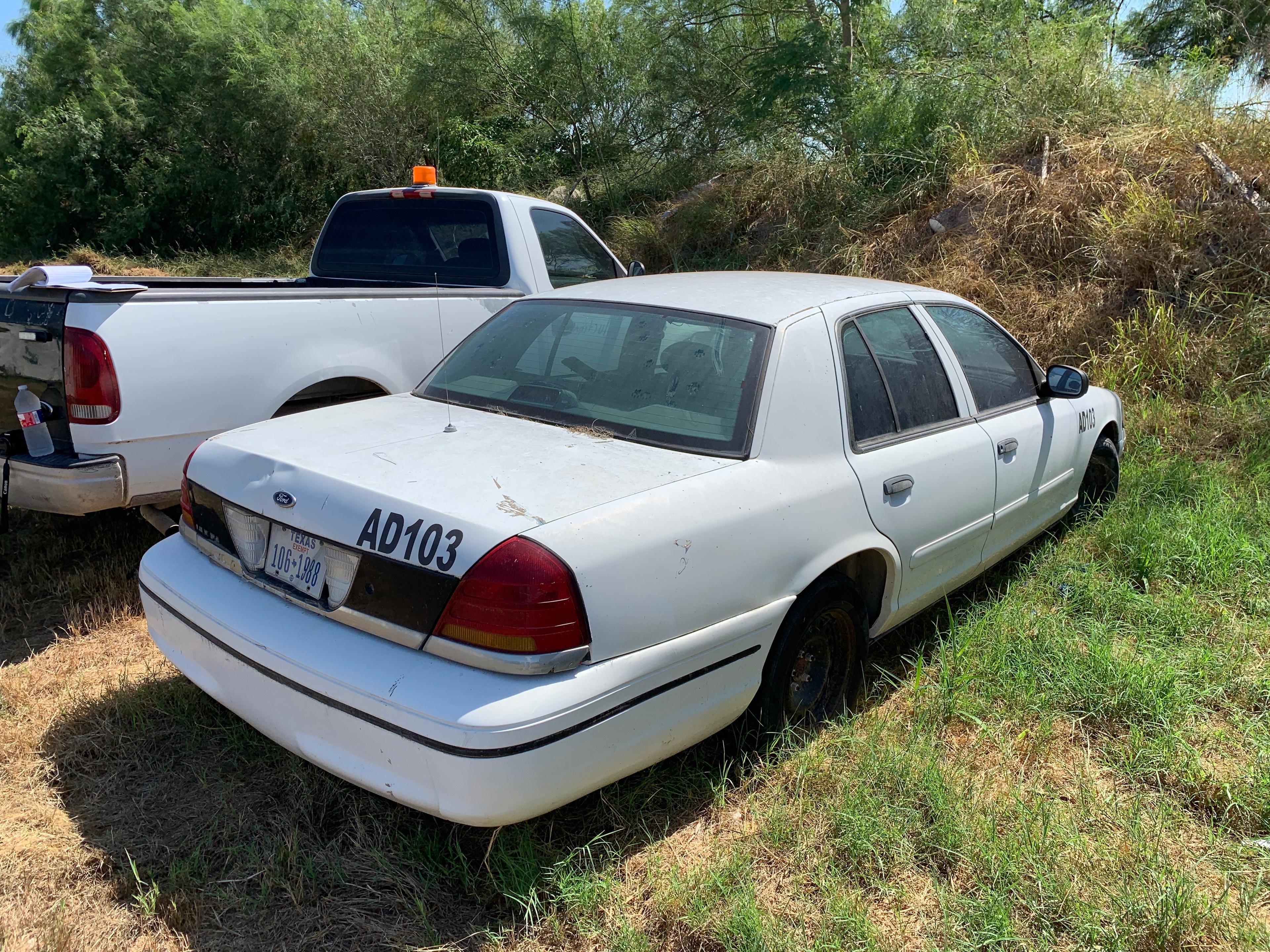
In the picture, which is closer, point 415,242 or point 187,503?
point 187,503

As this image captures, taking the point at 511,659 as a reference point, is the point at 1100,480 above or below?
below

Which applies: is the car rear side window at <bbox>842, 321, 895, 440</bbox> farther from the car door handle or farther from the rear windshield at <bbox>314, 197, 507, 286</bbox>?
the rear windshield at <bbox>314, 197, 507, 286</bbox>

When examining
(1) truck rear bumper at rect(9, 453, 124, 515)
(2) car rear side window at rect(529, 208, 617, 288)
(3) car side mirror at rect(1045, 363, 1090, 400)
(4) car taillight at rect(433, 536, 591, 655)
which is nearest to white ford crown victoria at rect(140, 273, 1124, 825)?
(4) car taillight at rect(433, 536, 591, 655)

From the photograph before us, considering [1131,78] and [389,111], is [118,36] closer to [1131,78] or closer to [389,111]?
[389,111]

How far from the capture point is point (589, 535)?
2273 mm

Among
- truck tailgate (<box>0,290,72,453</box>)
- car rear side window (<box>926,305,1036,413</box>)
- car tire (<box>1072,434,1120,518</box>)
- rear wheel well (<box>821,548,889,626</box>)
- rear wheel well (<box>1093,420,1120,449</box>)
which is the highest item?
truck tailgate (<box>0,290,72,453</box>)

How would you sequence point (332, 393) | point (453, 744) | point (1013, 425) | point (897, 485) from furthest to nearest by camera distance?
point (332, 393), point (1013, 425), point (897, 485), point (453, 744)

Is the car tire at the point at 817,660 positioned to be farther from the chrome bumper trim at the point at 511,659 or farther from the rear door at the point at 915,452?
the chrome bumper trim at the point at 511,659

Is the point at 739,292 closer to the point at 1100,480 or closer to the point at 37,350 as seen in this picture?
the point at 37,350

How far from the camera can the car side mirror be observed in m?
4.22

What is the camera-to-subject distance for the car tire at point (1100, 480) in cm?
511

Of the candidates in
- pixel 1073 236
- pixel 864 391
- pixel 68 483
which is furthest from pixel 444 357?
pixel 1073 236

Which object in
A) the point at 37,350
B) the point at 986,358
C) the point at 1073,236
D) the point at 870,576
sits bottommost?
the point at 870,576

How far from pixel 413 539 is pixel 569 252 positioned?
4047mm
